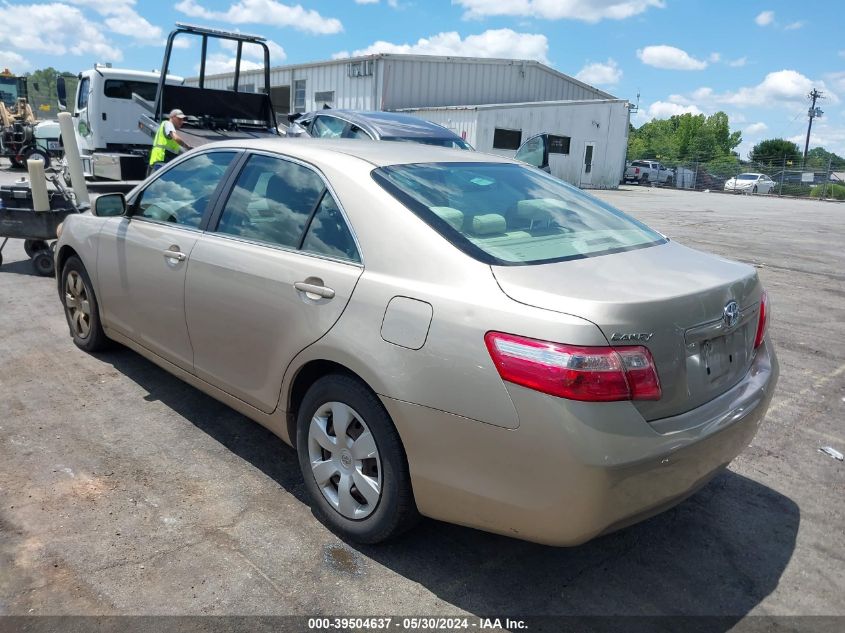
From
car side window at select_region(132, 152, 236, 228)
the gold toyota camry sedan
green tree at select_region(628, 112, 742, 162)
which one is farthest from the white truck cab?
green tree at select_region(628, 112, 742, 162)

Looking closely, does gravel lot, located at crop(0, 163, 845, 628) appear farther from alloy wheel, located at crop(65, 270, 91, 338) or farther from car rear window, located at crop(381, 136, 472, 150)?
car rear window, located at crop(381, 136, 472, 150)

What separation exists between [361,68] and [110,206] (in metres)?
23.6

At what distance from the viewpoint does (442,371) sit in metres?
2.41

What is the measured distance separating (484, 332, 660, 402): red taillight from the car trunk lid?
0.05 metres

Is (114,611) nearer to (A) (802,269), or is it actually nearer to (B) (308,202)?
(B) (308,202)

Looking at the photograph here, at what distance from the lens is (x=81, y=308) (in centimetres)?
498

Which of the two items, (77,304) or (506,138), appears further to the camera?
(506,138)

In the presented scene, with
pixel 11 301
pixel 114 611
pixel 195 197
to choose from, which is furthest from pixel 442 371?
pixel 11 301

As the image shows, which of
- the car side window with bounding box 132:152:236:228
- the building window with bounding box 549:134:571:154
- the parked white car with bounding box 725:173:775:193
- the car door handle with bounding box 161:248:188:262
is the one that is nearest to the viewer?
the car door handle with bounding box 161:248:188:262

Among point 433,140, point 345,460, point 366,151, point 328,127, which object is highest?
point 328,127

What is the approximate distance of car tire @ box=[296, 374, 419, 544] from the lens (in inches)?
104

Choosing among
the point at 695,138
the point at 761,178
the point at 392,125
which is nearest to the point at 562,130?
the point at 761,178

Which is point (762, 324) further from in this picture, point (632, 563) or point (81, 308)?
point (81, 308)

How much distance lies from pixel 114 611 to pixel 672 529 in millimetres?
2368
